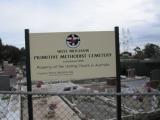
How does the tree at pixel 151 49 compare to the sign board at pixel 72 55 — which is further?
the tree at pixel 151 49

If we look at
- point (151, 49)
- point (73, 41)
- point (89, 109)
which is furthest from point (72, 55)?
point (151, 49)

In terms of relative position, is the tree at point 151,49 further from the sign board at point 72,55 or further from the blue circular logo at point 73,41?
the blue circular logo at point 73,41

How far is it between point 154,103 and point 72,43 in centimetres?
378

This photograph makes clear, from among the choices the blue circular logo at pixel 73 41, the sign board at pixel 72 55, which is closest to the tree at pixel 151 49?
the sign board at pixel 72 55

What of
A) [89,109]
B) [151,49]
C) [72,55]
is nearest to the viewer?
[72,55]

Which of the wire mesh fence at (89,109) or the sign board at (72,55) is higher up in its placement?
the sign board at (72,55)

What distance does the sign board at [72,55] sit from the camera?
688 centimetres

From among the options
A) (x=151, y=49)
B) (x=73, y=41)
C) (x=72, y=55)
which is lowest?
(x=72, y=55)

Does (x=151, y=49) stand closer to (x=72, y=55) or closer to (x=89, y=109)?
(x=89, y=109)

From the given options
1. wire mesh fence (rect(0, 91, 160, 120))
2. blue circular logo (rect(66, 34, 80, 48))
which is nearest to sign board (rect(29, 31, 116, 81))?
blue circular logo (rect(66, 34, 80, 48))

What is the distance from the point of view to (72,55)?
695cm

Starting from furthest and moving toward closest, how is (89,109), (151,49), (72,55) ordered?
1. (151,49)
2. (89,109)
3. (72,55)

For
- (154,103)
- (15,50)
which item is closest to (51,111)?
(154,103)

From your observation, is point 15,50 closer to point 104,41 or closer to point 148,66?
point 148,66
